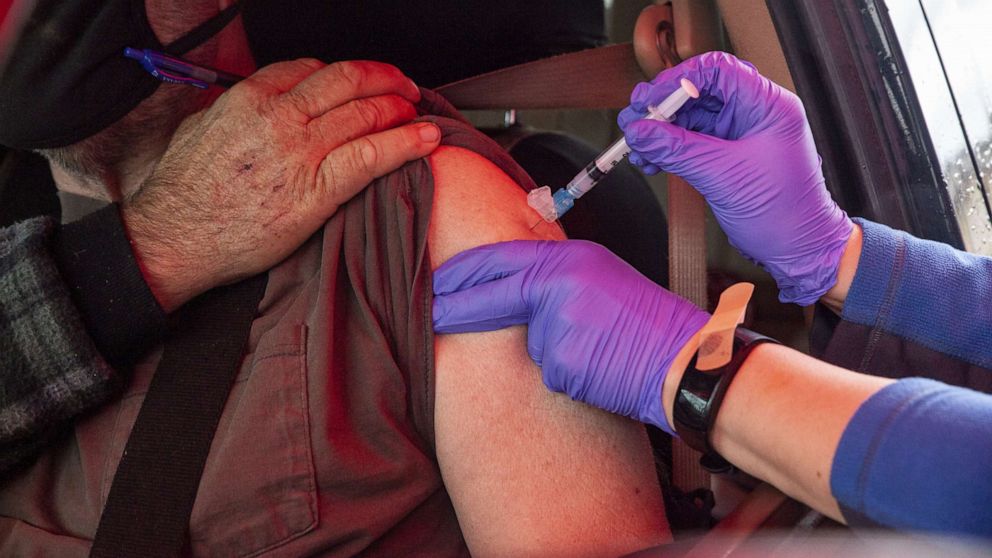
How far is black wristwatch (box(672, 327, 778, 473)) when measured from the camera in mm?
916

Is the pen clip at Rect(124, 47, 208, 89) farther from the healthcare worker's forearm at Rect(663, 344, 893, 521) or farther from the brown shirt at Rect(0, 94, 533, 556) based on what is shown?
the healthcare worker's forearm at Rect(663, 344, 893, 521)

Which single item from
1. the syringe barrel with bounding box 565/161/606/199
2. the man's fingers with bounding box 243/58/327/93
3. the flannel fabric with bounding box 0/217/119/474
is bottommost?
the syringe barrel with bounding box 565/161/606/199

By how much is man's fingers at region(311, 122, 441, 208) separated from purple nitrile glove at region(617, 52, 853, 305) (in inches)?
13.6

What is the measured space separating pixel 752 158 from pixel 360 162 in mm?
599

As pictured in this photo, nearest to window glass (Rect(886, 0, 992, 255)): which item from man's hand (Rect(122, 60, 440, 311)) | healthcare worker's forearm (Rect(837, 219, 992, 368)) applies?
healthcare worker's forearm (Rect(837, 219, 992, 368))

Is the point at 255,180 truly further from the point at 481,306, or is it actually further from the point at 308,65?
the point at 481,306

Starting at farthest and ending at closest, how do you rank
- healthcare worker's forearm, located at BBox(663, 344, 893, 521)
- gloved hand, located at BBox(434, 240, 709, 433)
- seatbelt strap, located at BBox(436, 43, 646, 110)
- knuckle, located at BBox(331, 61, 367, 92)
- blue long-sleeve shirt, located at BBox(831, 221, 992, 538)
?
seatbelt strap, located at BBox(436, 43, 646, 110) < knuckle, located at BBox(331, 61, 367, 92) < gloved hand, located at BBox(434, 240, 709, 433) < healthcare worker's forearm, located at BBox(663, 344, 893, 521) < blue long-sleeve shirt, located at BBox(831, 221, 992, 538)

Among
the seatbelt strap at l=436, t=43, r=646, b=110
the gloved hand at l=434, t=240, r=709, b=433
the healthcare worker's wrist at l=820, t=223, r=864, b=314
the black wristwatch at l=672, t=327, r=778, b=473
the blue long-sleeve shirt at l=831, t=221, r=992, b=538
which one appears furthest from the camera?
the seatbelt strap at l=436, t=43, r=646, b=110

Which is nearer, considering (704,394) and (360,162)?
(704,394)

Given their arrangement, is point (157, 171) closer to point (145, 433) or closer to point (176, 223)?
point (176, 223)

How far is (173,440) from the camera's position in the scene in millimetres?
1062

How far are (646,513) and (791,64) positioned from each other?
74cm

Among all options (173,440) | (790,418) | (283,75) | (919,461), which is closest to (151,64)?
(283,75)

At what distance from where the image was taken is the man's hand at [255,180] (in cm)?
115
